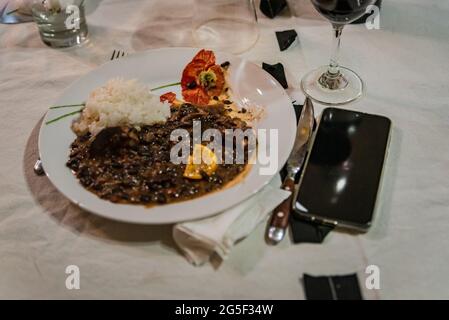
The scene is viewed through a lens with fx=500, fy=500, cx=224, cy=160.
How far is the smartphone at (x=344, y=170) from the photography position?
2.21ft

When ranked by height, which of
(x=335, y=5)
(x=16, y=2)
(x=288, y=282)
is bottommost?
(x=288, y=282)

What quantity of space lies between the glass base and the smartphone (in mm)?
95

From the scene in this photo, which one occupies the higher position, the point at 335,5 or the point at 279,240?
the point at 335,5

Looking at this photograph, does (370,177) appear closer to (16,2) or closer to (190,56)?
(190,56)

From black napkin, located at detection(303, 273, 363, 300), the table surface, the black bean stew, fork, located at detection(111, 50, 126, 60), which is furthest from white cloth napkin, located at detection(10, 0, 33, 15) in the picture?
black napkin, located at detection(303, 273, 363, 300)

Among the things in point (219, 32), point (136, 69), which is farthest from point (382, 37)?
point (136, 69)

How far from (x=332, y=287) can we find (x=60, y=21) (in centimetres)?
76

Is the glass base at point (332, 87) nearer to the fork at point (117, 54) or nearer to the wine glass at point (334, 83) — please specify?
the wine glass at point (334, 83)

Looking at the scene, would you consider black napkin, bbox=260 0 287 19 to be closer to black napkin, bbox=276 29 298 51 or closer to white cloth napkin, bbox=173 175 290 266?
black napkin, bbox=276 29 298 51

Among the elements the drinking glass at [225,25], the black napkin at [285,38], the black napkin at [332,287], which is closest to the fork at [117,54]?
the drinking glass at [225,25]

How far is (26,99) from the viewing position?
3.08 ft

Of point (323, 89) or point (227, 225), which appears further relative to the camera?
point (323, 89)

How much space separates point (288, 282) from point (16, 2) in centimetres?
92

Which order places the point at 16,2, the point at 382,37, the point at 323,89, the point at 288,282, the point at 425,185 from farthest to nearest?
the point at 16,2
the point at 382,37
the point at 323,89
the point at 425,185
the point at 288,282
